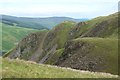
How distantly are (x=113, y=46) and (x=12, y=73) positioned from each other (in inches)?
3505

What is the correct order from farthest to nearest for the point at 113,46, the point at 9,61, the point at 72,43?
the point at 72,43
the point at 113,46
the point at 9,61

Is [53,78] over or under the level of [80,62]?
over

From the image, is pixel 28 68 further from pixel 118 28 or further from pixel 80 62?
pixel 118 28

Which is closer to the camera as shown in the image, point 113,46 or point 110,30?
point 113,46

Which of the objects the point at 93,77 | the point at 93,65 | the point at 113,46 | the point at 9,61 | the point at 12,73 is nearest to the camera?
the point at 12,73

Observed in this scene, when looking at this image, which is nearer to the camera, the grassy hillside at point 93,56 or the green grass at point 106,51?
the green grass at point 106,51

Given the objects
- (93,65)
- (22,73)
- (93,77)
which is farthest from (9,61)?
(93,65)

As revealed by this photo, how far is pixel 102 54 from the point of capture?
111 m

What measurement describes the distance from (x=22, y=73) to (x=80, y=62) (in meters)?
81.3

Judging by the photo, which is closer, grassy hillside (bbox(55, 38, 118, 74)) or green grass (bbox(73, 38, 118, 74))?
green grass (bbox(73, 38, 118, 74))

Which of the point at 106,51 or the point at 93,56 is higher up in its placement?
the point at 106,51

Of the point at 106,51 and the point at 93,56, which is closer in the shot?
the point at 93,56

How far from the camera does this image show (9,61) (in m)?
36.2

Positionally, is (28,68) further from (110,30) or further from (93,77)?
(110,30)
